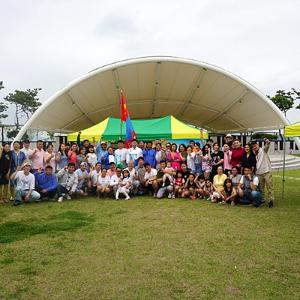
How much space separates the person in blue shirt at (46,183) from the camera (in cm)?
815

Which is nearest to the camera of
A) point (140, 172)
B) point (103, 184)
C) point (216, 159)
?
point (216, 159)

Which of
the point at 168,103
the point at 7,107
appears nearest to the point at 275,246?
the point at 168,103

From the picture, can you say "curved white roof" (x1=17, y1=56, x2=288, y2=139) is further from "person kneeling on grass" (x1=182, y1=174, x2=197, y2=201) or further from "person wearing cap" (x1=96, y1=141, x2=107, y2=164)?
"person kneeling on grass" (x1=182, y1=174, x2=197, y2=201)

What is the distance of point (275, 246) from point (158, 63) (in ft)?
38.3

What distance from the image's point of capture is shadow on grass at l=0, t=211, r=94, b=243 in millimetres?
5098

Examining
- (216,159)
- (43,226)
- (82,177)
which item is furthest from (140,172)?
(43,226)

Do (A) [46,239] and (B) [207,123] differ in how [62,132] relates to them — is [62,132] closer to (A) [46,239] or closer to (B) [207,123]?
(B) [207,123]

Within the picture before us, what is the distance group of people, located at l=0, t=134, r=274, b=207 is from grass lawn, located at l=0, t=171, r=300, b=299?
2.52ft

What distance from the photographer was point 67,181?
27.6ft

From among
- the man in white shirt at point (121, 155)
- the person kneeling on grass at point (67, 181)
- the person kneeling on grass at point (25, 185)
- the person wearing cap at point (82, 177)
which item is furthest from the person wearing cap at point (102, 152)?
the person kneeling on grass at point (25, 185)

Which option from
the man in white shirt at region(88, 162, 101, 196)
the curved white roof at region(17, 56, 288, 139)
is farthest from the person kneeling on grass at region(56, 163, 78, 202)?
the curved white roof at region(17, 56, 288, 139)

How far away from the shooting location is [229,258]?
404cm

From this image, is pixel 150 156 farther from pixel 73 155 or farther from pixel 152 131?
pixel 152 131

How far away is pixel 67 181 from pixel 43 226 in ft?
9.22
